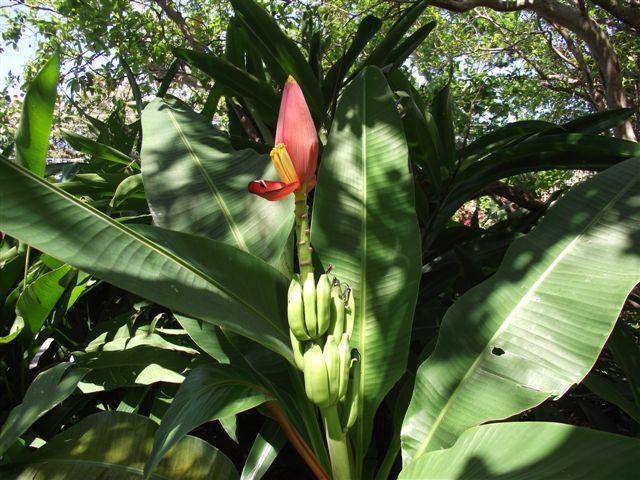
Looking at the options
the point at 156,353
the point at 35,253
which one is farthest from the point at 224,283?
the point at 35,253

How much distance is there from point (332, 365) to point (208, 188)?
18.5 inches

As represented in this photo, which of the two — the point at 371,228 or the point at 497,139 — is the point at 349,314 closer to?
the point at 371,228

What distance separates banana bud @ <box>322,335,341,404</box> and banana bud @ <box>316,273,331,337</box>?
0.07ft

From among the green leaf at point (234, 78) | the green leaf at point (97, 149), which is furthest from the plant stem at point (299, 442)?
the green leaf at point (97, 149)

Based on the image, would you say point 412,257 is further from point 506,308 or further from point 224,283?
point 224,283

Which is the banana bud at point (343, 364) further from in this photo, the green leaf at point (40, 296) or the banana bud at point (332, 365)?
the green leaf at point (40, 296)

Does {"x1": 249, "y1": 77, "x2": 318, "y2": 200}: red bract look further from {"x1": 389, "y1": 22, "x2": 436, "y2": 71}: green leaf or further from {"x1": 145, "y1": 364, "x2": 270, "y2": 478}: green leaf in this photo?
{"x1": 389, "y1": 22, "x2": 436, "y2": 71}: green leaf

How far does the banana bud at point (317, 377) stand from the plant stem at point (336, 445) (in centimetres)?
7

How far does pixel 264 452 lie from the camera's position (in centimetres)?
107

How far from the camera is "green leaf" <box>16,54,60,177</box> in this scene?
124cm

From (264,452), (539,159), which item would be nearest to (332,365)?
(264,452)

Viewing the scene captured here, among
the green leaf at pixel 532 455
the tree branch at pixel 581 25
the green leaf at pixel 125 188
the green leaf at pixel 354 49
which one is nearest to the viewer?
the green leaf at pixel 532 455

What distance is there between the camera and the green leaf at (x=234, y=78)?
1.43m

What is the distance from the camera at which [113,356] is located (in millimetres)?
1102
